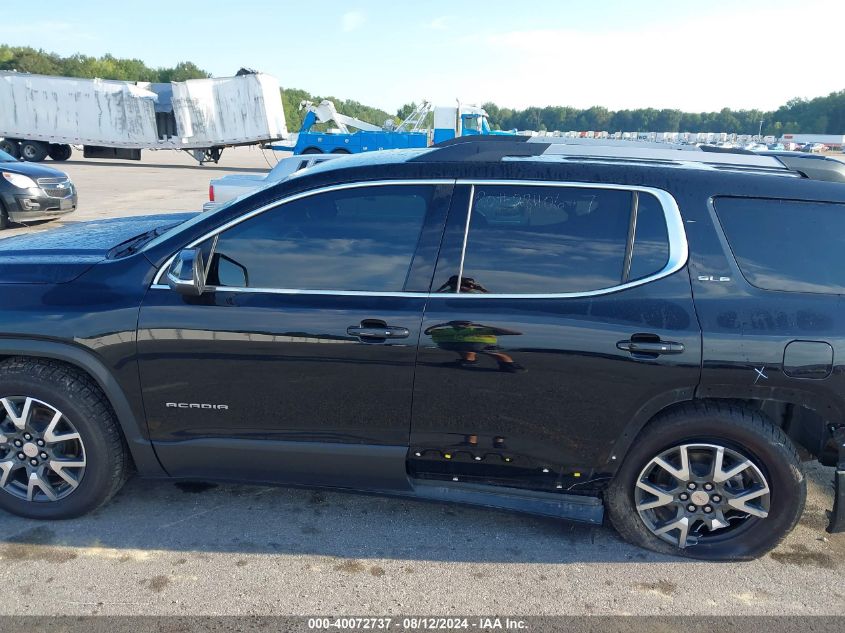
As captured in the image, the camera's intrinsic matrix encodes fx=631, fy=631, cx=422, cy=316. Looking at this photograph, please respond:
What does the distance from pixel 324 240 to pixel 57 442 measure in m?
1.59

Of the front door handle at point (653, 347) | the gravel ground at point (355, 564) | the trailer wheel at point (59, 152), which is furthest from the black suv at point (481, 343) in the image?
the trailer wheel at point (59, 152)

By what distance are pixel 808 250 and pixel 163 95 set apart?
2902cm

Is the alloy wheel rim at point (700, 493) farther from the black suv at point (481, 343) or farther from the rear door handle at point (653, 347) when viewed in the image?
the rear door handle at point (653, 347)

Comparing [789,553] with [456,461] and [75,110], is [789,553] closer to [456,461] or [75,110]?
[456,461]

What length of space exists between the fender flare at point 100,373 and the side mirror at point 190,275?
20.3 inches

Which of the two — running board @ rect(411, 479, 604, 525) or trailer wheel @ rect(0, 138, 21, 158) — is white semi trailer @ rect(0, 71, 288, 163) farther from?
running board @ rect(411, 479, 604, 525)

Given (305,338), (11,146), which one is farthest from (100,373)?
(11,146)

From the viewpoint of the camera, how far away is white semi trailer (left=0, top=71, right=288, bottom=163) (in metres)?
26.3

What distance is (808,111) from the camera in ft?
399

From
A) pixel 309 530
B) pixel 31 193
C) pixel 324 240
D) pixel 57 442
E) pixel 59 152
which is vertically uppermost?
pixel 324 240

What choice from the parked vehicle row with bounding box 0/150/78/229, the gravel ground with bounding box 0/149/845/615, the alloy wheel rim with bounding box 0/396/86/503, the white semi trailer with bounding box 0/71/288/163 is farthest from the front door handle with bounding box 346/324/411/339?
the white semi trailer with bounding box 0/71/288/163

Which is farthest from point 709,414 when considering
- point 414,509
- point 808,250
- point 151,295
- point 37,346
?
point 37,346

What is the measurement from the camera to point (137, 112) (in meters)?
26.7

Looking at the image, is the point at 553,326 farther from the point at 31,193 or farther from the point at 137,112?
the point at 137,112
